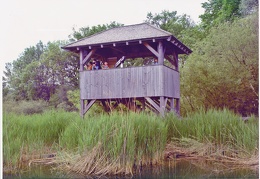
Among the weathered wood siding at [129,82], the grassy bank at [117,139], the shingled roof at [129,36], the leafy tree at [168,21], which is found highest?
the leafy tree at [168,21]

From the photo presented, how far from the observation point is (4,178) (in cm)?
629

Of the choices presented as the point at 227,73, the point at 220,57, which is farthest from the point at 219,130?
the point at 220,57

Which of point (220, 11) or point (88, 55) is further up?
point (220, 11)

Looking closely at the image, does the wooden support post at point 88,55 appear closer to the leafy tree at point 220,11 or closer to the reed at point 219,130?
the reed at point 219,130

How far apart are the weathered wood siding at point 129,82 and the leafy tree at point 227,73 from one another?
8.76ft

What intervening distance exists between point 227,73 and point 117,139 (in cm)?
1042

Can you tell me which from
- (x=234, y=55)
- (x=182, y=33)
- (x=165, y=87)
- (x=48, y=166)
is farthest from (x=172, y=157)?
(x=182, y=33)

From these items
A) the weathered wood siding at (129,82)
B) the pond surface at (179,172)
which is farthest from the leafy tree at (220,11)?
the pond surface at (179,172)

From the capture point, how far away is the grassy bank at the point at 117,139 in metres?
6.48

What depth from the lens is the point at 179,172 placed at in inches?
269

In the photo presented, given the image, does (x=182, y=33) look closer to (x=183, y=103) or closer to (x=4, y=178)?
(x=183, y=103)

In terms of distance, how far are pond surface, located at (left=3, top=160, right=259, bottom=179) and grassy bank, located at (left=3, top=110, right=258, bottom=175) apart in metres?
0.24

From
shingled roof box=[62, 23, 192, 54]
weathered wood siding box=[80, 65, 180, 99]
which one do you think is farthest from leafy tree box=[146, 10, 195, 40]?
weathered wood siding box=[80, 65, 180, 99]

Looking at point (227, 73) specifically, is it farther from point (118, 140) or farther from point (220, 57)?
point (118, 140)
